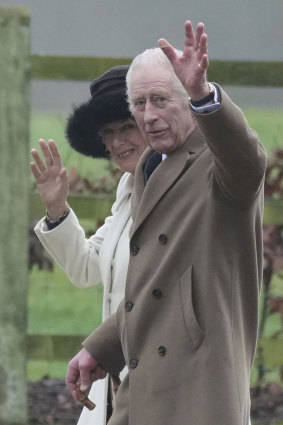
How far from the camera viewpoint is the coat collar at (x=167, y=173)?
3.59m

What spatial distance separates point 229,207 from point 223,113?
26 centimetres

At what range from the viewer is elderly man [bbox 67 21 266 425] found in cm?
331

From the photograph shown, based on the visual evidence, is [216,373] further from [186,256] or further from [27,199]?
[27,199]

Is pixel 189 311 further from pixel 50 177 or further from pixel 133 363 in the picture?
pixel 50 177

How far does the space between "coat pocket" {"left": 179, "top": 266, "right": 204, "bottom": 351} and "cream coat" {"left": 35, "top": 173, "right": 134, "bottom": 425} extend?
0.81 m

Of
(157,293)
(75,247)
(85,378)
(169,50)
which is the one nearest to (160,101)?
(169,50)

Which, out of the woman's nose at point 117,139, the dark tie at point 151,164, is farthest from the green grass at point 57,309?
the dark tie at point 151,164

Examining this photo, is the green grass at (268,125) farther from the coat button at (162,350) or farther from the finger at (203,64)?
the finger at (203,64)

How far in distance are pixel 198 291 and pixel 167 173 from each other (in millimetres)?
326

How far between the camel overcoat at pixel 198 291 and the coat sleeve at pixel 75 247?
3.28 ft

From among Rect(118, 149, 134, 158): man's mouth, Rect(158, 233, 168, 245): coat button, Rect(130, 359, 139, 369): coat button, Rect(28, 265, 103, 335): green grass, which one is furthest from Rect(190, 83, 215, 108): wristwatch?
Rect(28, 265, 103, 335): green grass

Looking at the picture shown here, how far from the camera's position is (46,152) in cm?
431

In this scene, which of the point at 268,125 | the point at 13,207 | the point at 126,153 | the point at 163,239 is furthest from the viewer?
the point at 268,125

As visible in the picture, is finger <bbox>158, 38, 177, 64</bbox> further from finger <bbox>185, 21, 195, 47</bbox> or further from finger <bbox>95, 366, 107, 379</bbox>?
finger <bbox>95, 366, 107, 379</bbox>
